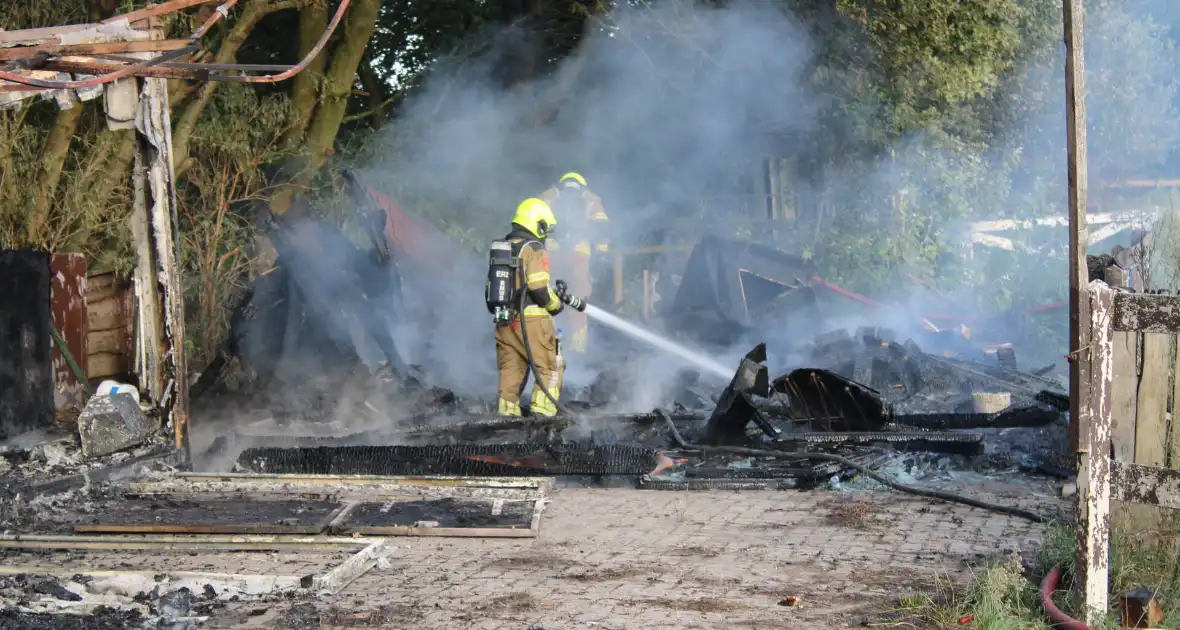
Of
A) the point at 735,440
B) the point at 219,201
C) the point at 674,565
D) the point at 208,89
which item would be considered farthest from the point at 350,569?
the point at 219,201

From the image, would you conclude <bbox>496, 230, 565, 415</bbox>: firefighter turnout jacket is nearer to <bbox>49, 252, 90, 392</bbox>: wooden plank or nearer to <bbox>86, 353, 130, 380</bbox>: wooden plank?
<bbox>86, 353, 130, 380</bbox>: wooden plank

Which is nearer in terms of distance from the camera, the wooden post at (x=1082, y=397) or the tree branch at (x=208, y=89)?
the wooden post at (x=1082, y=397)

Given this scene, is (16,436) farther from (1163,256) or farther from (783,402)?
(1163,256)

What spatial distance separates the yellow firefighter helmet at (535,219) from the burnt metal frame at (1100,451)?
613 centimetres

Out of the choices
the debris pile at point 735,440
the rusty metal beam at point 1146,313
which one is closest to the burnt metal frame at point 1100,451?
the rusty metal beam at point 1146,313

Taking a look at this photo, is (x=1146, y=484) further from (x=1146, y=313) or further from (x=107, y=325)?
(x=107, y=325)

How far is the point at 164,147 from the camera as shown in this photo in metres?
7.91

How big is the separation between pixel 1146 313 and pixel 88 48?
490cm

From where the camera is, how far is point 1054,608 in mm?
4152

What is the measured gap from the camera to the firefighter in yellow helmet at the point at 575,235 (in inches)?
518

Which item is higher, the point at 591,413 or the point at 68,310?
the point at 68,310

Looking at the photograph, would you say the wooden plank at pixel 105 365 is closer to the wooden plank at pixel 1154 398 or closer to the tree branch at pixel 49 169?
the tree branch at pixel 49 169

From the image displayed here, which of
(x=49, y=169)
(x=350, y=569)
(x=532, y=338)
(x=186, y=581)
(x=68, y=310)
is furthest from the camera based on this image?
(x=532, y=338)

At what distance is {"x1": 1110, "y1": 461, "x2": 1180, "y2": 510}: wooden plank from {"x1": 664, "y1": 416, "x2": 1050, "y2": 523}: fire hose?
2113 mm
